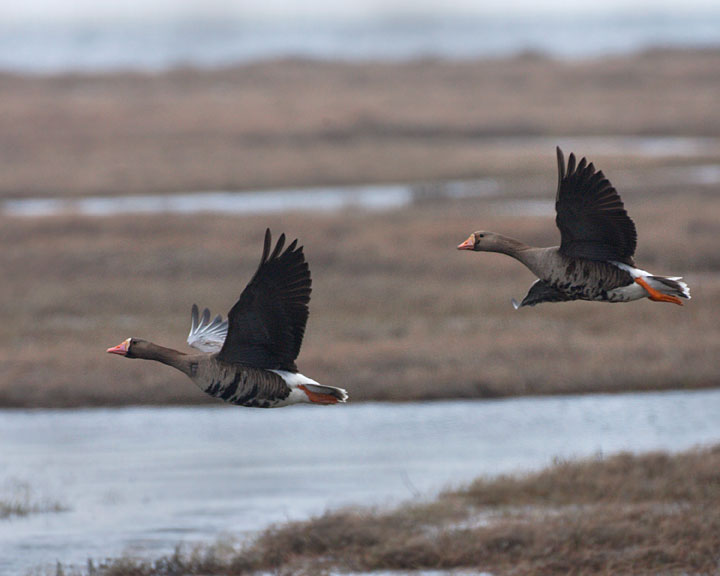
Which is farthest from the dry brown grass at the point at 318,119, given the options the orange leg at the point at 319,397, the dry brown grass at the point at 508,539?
the orange leg at the point at 319,397

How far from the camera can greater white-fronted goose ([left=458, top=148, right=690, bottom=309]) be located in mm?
9891

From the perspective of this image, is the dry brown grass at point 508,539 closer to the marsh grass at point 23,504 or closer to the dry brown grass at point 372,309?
the marsh grass at point 23,504

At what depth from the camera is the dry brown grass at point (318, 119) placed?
45.4 metres

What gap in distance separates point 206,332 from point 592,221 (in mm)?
3995

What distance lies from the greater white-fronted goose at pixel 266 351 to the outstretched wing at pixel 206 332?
3.99ft

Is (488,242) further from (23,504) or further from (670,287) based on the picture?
(23,504)

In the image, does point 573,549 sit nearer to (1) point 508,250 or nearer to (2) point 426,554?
(2) point 426,554

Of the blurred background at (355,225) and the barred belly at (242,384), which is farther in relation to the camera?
the blurred background at (355,225)

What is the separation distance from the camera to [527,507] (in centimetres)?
1698

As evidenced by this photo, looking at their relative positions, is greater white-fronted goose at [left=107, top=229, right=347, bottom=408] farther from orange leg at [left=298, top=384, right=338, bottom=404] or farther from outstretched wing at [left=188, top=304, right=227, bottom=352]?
outstretched wing at [left=188, top=304, right=227, bottom=352]

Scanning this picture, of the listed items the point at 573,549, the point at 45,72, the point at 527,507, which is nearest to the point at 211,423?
the point at 527,507

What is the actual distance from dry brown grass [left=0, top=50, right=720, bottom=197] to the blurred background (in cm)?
21

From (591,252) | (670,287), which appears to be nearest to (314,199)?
(591,252)

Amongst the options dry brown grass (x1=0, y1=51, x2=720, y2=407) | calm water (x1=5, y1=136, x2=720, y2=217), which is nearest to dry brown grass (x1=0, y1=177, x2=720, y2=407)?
dry brown grass (x1=0, y1=51, x2=720, y2=407)
